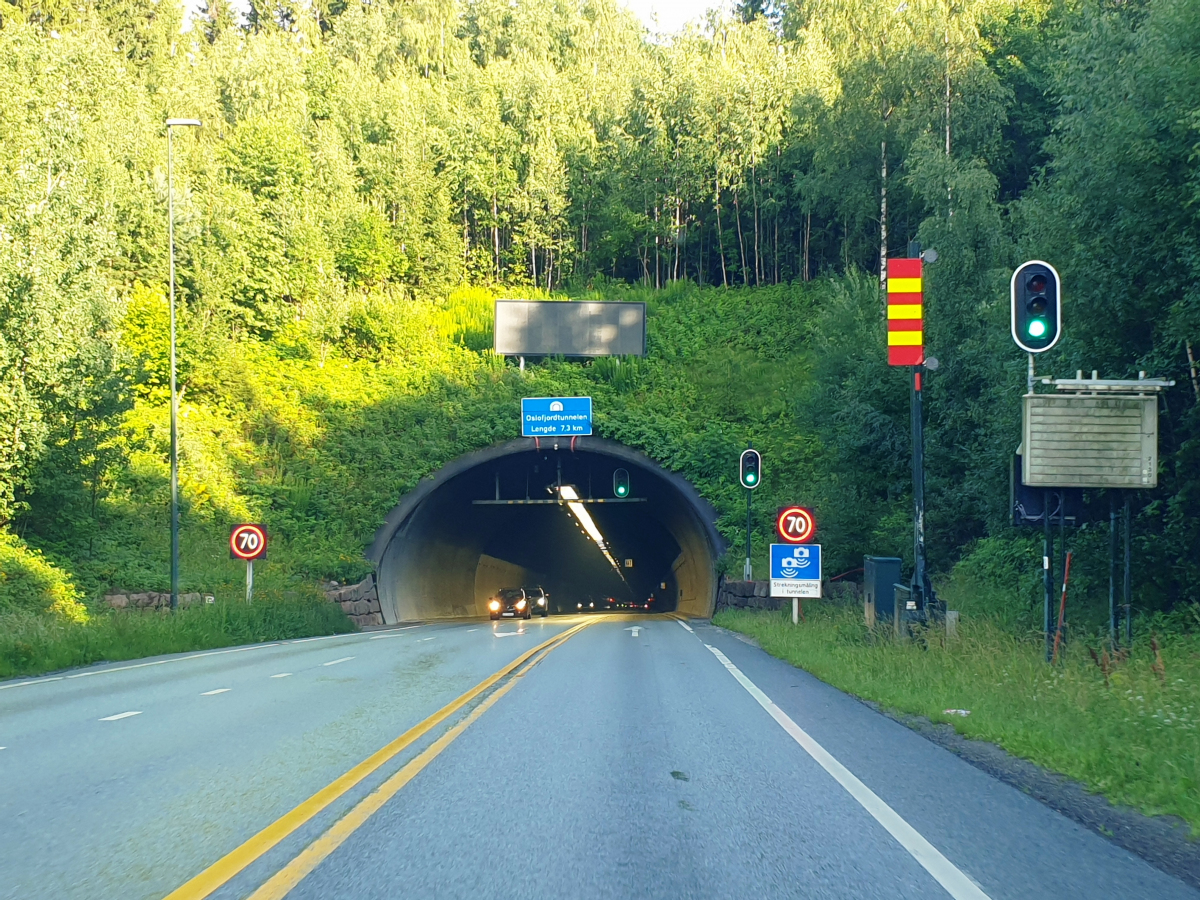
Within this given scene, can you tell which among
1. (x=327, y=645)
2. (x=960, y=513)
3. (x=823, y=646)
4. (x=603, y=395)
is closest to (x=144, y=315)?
(x=603, y=395)

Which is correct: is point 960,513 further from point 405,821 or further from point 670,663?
point 405,821

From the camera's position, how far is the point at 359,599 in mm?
37500

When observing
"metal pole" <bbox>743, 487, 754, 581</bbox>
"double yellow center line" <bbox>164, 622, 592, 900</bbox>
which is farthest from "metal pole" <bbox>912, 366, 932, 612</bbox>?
"metal pole" <bbox>743, 487, 754, 581</bbox>

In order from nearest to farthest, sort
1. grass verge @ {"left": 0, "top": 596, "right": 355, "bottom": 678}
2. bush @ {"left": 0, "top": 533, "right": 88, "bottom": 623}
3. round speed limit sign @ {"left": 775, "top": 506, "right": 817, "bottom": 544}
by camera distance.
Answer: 1. grass verge @ {"left": 0, "top": 596, "right": 355, "bottom": 678}
2. round speed limit sign @ {"left": 775, "top": 506, "right": 817, "bottom": 544}
3. bush @ {"left": 0, "top": 533, "right": 88, "bottom": 623}

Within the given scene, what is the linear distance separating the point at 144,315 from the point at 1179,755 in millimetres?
46181

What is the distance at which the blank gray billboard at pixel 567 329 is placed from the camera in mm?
45656

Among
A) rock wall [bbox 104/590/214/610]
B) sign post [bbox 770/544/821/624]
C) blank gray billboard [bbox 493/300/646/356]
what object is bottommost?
rock wall [bbox 104/590/214/610]

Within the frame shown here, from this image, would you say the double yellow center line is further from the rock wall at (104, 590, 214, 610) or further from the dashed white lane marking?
the rock wall at (104, 590, 214, 610)

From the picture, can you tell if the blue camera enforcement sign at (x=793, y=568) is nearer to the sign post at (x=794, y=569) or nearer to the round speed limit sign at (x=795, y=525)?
the sign post at (x=794, y=569)

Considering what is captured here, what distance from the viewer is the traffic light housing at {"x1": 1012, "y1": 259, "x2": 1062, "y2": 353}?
12.8 m

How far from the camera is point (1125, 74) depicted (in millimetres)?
18766

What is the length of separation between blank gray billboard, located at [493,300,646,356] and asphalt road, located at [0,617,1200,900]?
32.5 m

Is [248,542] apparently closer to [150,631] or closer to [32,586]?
[32,586]

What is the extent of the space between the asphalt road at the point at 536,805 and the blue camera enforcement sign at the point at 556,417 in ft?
Result: 88.5
